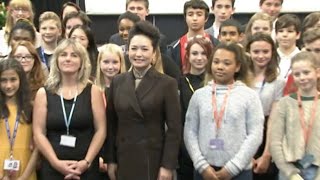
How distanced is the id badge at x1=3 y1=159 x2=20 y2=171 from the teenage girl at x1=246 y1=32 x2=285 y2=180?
5.06 feet

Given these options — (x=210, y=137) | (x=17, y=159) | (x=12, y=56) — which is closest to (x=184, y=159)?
(x=210, y=137)

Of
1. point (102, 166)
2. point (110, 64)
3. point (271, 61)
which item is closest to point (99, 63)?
point (110, 64)

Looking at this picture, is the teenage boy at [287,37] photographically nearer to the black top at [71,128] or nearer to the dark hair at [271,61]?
the dark hair at [271,61]

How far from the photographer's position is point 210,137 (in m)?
3.34

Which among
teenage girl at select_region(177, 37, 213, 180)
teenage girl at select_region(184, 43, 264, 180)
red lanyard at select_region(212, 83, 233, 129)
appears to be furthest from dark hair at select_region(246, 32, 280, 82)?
red lanyard at select_region(212, 83, 233, 129)

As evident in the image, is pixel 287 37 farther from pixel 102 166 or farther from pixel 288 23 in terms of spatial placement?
pixel 102 166

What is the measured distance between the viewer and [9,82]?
11.3 ft

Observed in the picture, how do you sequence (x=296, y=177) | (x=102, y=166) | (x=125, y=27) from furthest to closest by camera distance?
1. (x=125, y=27)
2. (x=102, y=166)
3. (x=296, y=177)

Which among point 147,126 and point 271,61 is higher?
point 271,61

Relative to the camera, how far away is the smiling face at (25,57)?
3770 mm

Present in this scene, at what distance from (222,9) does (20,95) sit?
89.6 inches

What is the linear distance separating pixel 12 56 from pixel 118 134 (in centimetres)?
101

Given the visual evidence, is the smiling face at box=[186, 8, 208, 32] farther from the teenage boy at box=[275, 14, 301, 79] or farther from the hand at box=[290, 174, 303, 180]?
the hand at box=[290, 174, 303, 180]

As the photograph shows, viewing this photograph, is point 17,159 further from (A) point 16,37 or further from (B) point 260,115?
(B) point 260,115
